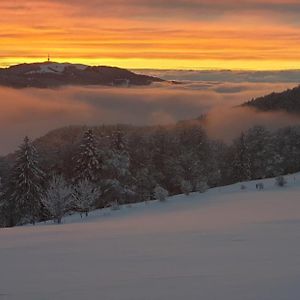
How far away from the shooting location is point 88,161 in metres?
51.0

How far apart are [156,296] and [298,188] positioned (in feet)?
85.1

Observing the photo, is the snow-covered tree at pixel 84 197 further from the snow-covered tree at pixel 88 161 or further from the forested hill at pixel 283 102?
the forested hill at pixel 283 102

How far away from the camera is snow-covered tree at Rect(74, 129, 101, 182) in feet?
167

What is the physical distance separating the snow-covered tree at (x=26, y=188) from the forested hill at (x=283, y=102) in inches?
3652

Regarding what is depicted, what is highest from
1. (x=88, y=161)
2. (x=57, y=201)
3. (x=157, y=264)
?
(x=157, y=264)

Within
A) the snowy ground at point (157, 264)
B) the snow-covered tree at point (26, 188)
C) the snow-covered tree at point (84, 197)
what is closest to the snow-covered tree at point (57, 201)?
the snow-covered tree at point (84, 197)

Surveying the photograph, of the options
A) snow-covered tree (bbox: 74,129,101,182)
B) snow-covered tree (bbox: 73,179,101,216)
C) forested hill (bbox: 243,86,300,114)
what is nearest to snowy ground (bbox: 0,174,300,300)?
snow-covered tree (bbox: 73,179,101,216)

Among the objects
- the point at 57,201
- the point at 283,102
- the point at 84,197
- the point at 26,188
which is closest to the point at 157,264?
the point at 57,201

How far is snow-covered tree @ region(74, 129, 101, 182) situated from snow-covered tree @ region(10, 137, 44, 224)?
5.37m

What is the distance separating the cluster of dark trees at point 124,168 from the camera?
44188 mm

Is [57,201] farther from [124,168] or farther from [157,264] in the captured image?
[157,264]

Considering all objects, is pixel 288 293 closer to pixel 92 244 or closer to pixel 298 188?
pixel 92 244

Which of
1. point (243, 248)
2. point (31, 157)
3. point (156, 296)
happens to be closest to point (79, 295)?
point (156, 296)

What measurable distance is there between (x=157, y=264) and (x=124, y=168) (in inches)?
1797
